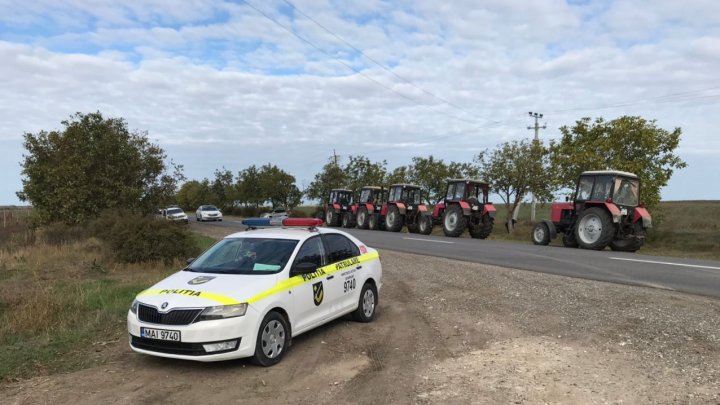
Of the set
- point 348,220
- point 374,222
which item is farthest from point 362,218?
point 348,220

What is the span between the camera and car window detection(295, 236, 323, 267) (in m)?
6.84

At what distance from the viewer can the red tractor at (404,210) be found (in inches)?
1136

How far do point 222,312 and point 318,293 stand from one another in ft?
5.06

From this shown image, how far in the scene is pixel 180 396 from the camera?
16.7ft

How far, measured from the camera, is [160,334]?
18.4ft

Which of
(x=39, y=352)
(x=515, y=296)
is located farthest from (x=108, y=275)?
(x=515, y=296)

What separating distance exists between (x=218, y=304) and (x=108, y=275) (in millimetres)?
9271

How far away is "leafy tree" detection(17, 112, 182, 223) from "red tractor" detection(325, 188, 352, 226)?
11.9 meters

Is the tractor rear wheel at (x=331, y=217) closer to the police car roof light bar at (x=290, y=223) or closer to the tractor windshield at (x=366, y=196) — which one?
the tractor windshield at (x=366, y=196)

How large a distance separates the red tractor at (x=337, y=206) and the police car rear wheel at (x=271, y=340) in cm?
2848

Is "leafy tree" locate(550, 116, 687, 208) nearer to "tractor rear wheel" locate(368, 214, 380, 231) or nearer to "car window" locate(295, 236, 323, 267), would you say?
"tractor rear wheel" locate(368, 214, 380, 231)

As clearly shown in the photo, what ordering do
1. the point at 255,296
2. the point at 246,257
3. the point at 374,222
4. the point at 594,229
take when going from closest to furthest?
the point at 255,296 < the point at 246,257 < the point at 594,229 < the point at 374,222

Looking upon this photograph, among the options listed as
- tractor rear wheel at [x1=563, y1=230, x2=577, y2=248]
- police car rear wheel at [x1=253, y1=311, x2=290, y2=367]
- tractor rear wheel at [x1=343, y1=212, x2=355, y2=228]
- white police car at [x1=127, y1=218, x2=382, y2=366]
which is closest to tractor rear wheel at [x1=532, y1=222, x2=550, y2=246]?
tractor rear wheel at [x1=563, y1=230, x2=577, y2=248]

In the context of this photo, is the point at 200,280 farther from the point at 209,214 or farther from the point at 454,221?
the point at 209,214
